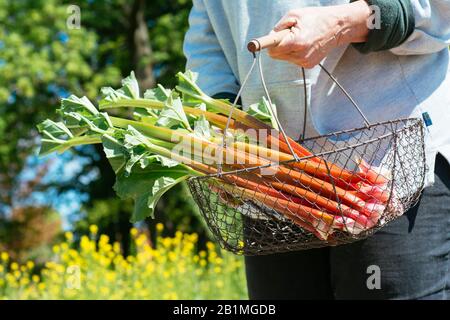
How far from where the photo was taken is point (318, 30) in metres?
1.60

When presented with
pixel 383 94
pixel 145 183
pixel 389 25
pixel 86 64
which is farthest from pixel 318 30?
pixel 86 64

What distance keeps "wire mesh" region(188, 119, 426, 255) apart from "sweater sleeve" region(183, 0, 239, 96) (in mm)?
442

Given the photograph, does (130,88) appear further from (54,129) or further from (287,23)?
(287,23)

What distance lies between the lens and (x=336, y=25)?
1.63 meters

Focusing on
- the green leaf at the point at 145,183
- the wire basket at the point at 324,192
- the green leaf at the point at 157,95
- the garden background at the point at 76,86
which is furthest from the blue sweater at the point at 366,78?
the garden background at the point at 76,86

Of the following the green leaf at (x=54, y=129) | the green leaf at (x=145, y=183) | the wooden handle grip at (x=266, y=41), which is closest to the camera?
the wooden handle grip at (x=266, y=41)

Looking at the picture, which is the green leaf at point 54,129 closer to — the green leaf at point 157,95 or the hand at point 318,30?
the green leaf at point 157,95

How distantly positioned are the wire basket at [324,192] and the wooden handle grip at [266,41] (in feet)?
0.17

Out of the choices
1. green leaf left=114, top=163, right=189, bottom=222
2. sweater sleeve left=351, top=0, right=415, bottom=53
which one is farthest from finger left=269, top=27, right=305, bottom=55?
green leaf left=114, top=163, right=189, bottom=222

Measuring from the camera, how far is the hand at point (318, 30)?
62.0 inches

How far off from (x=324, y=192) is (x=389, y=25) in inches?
16.2

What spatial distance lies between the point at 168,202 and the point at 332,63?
12.1 m

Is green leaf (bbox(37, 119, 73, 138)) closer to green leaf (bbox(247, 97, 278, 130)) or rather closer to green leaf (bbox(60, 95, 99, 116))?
green leaf (bbox(60, 95, 99, 116))

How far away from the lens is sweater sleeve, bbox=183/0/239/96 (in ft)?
6.65
